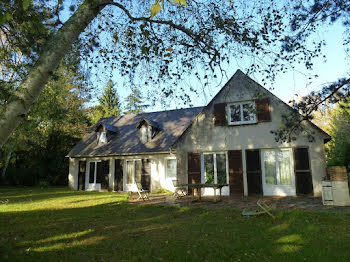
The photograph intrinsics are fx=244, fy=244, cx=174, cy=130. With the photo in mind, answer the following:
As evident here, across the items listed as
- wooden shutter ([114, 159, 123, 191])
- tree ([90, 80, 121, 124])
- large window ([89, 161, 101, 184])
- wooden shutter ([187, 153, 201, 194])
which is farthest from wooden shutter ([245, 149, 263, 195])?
tree ([90, 80, 121, 124])

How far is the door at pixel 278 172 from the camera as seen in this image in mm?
11742

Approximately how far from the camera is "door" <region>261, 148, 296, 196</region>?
1174 cm

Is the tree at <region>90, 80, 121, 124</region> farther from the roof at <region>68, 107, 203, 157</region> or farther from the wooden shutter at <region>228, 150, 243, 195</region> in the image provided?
the wooden shutter at <region>228, 150, 243, 195</region>

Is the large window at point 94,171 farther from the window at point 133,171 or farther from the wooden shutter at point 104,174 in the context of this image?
the window at point 133,171

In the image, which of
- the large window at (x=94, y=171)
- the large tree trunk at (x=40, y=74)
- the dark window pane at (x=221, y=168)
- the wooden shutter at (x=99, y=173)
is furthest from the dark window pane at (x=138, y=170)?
the large tree trunk at (x=40, y=74)

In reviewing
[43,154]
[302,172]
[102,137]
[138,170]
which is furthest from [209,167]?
[43,154]

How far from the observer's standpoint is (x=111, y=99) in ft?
137

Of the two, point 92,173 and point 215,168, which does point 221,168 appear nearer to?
point 215,168

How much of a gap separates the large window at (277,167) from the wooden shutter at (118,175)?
388 inches

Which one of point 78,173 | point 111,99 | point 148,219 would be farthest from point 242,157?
point 111,99

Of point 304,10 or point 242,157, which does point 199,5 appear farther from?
point 242,157

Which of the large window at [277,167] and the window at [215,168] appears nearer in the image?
the large window at [277,167]

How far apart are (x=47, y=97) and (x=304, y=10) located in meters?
16.9

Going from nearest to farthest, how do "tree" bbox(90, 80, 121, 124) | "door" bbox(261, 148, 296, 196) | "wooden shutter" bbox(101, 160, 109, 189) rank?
"door" bbox(261, 148, 296, 196), "wooden shutter" bbox(101, 160, 109, 189), "tree" bbox(90, 80, 121, 124)
